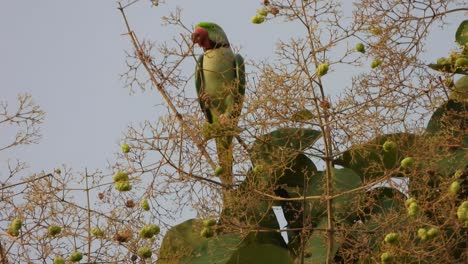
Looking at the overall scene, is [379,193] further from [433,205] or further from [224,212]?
[224,212]

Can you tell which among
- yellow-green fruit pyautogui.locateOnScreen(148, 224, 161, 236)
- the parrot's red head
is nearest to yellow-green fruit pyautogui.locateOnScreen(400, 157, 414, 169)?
yellow-green fruit pyautogui.locateOnScreen(148, 224, 161, 236)

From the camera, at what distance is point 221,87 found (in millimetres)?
1970

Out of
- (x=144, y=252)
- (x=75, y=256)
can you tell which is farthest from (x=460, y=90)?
(x=75, y=256)

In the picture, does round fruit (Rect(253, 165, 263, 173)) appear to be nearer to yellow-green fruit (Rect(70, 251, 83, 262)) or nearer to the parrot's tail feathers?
the parrot's tail feathers

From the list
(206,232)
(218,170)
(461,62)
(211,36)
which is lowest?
(206,232)

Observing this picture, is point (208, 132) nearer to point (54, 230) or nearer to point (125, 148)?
point (125, 148)

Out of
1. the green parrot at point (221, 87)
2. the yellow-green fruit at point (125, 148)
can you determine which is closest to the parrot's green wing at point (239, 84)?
the green parrot at point (221, 87)

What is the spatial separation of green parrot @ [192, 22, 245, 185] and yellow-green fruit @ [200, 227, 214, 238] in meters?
0.10

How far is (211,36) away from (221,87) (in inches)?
17.3

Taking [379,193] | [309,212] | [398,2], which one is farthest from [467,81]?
[309,212]

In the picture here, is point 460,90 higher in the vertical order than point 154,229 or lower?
higher

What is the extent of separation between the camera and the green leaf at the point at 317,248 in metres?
1.53

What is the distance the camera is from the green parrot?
66.7 inches

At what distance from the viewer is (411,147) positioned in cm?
161
